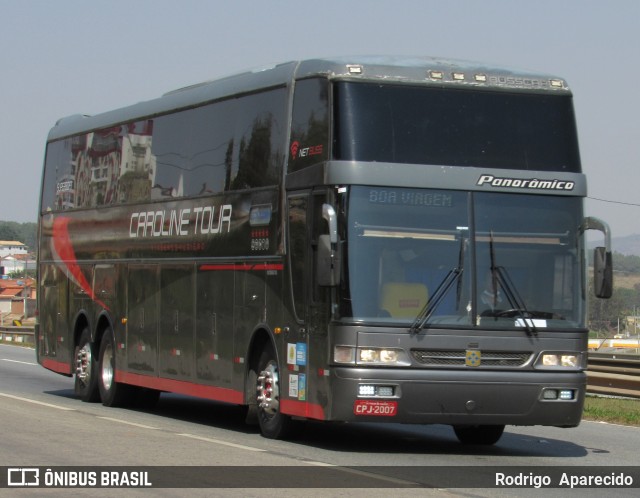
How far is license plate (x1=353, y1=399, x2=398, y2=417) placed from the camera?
1318 centimetres

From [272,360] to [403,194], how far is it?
2692mm

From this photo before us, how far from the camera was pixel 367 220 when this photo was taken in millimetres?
13336

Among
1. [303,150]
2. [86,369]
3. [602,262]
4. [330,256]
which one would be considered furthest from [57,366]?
[602,262]

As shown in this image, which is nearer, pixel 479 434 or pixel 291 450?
pixel 291 450

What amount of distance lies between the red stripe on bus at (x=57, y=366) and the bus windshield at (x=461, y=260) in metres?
9.91

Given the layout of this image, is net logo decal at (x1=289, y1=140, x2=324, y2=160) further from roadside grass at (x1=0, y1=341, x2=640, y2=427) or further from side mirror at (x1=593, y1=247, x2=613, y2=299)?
roadside grass at (x1=0, y1=341, x2=640, y2=427)

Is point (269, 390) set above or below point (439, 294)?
below

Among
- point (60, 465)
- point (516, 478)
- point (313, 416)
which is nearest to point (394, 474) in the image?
point (516, 478)

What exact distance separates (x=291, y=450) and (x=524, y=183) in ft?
11.8

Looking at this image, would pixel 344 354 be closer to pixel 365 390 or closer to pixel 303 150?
pixel 365 390

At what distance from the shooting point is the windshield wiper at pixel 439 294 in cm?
1327

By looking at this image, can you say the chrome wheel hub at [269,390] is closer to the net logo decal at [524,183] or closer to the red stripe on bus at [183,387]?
the red stripe on bus at [183,387]

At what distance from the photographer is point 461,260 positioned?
13.5 metres

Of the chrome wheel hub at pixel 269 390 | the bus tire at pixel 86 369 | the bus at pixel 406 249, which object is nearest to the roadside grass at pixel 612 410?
the bus at pixel 406 249
